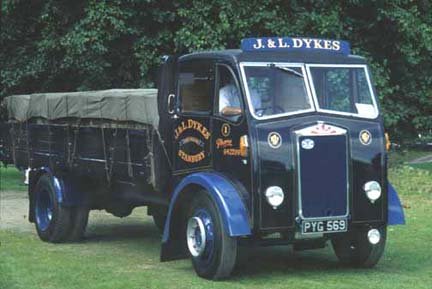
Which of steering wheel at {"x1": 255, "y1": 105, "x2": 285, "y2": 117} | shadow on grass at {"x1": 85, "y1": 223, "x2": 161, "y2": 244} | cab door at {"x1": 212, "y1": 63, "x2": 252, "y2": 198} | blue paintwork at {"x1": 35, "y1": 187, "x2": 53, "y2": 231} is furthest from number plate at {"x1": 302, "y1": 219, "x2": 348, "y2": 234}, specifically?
blue paintwork at {"x1": 35, "y1": 187, "x2": 53, "y2": 231}

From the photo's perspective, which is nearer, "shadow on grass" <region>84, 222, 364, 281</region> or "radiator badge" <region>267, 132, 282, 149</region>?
"radiator badge" <region>267, 132, 282, 149</region>

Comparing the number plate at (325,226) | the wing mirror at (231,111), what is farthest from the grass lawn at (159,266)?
the wing mirror at (231,111)

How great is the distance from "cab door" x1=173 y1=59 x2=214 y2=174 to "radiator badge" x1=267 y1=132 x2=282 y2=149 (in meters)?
0.80

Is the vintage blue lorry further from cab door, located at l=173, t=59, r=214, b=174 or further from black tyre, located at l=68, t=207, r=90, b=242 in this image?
black tyre, located at l=68, t=207, r=90, b=242

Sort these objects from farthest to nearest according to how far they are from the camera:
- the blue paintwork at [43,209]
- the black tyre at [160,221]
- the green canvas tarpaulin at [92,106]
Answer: the black tyre at [160,221] → the blue paintwork at [43,209] → the green canvas tarpaulin at [92,106]

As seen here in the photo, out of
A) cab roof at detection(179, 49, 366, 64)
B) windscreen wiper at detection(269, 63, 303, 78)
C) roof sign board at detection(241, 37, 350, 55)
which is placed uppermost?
roof sign board at detection(241, 37, 350, 55)

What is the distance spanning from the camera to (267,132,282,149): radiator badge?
29.7 ft

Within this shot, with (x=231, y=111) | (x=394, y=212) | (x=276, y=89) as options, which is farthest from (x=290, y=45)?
(x=394, y=212)

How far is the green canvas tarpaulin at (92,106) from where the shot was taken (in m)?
10.6

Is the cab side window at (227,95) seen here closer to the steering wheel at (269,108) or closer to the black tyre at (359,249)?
the steering wheel at (269,108)

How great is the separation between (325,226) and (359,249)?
3.27 feet

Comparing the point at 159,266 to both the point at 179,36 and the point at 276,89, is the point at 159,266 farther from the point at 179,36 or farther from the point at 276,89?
the point at 179,36

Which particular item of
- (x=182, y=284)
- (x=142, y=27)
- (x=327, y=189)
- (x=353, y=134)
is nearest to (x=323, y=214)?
(x=327, y=189)

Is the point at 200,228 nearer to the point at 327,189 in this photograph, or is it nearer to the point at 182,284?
the point at 182,284
